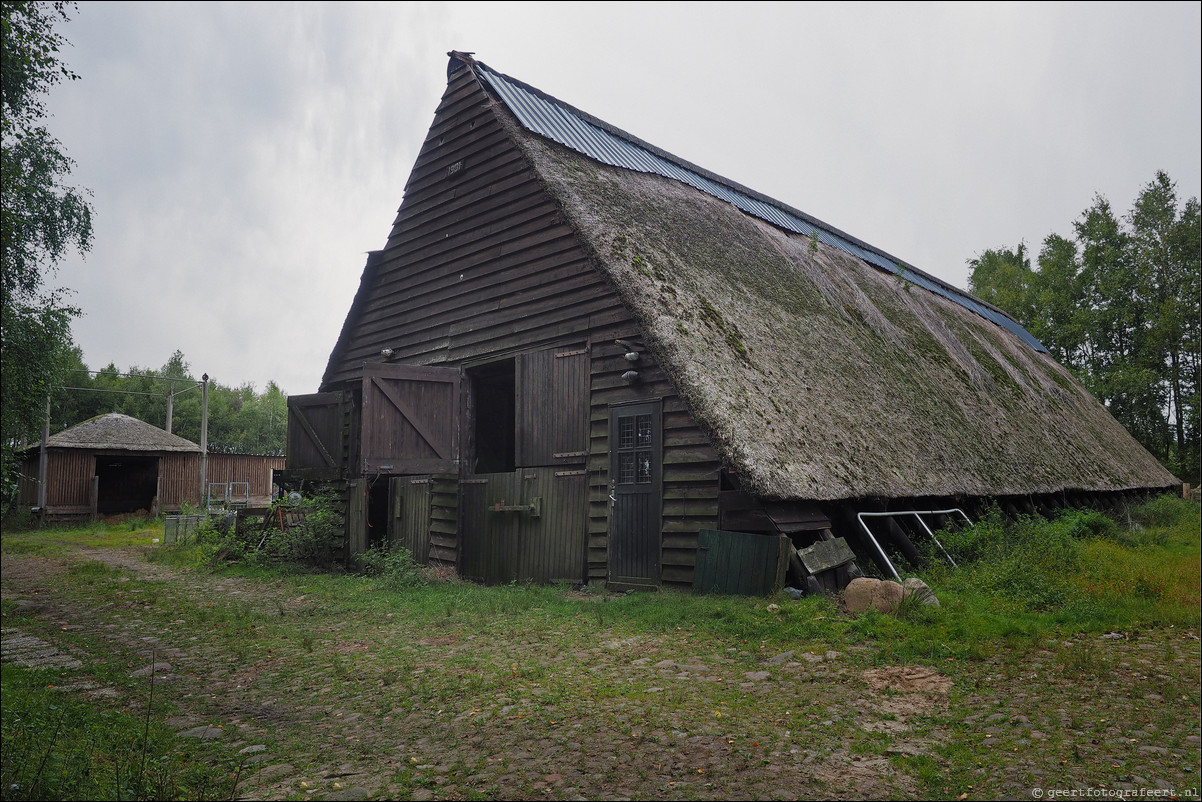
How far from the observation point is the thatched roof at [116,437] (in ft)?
96.6

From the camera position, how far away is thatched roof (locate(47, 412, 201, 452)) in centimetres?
2944

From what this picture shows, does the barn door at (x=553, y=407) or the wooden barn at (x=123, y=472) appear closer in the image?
the barn door at (x=553, y=407)

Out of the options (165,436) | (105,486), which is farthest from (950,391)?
(105,486)

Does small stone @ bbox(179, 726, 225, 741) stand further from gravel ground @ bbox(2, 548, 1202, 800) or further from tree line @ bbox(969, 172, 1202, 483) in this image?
tree line @ bbox(969, 172, 1202, 483)

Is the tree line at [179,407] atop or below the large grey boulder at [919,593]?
atop

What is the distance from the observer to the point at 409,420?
12.8m

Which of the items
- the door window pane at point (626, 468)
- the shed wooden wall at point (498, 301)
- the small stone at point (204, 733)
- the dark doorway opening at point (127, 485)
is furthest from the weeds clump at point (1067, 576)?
the dark doorway opening at point (127, 485)

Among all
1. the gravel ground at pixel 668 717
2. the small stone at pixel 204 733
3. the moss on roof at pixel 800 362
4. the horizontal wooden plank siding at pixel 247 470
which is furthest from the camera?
the horizontal wooden plank siding at pixel 247 470

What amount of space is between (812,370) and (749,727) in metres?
7.86

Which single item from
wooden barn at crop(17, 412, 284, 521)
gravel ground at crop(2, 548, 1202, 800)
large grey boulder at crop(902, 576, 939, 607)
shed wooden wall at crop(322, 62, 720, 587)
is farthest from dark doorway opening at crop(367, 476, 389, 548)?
wooden barn at crop(17, 412, 284, 521)

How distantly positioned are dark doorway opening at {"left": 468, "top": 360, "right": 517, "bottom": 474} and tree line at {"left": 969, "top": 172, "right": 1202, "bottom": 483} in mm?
30574

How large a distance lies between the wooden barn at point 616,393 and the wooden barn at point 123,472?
19.2 metres

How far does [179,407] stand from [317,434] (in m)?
55.5

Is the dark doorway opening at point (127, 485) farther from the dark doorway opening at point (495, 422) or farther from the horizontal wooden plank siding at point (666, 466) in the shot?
the horizontal wooden plank siding at point (666, 466)
